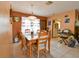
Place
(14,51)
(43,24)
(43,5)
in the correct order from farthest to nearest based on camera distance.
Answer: (43,24)
(43,5)
(14,51)

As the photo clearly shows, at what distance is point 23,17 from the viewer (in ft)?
25.5

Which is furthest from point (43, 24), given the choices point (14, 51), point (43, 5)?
point (14, 51)

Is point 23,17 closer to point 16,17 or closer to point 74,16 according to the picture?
point 16,17

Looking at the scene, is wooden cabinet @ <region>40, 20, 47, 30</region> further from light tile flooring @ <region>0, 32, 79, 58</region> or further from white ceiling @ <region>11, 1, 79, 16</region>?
light tile flooring @ <region>0, 32, 79, 58</region>

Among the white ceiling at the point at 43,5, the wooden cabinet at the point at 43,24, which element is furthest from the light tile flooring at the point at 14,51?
the wooden cabinet at the point at 43,24

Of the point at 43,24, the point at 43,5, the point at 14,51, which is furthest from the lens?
the point at 43,24

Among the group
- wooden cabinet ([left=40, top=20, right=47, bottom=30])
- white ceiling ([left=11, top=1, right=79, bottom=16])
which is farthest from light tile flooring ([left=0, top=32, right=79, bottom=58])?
wooden cabinet ([left=40, top=20, right=47, bottom=30])

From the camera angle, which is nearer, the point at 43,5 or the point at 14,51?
the point at 14,51

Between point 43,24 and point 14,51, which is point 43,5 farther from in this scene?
point 43,24

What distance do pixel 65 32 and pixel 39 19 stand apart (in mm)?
3416

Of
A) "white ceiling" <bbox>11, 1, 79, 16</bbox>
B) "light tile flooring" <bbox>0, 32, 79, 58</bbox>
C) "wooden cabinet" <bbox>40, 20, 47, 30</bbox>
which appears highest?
"white ceiling" <bbox>11, 1, 79, 16</bbox>

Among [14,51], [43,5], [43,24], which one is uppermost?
[43,5]

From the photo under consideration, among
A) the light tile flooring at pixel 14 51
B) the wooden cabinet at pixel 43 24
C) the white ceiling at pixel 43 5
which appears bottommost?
the light tile flooring at pixel 14 51

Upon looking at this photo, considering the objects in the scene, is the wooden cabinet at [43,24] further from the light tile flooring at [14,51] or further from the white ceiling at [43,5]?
the light tile flooring at [14,51]
